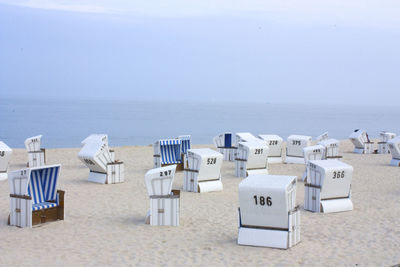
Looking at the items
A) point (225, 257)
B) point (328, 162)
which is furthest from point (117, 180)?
point (225, 257)

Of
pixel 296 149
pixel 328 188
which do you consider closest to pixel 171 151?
→ pixel 296 149

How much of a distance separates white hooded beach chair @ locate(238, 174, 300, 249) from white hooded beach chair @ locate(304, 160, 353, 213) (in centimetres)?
286

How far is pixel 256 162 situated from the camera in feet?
57.2

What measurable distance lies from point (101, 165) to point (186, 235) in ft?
21.5

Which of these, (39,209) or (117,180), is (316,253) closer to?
(39,209)

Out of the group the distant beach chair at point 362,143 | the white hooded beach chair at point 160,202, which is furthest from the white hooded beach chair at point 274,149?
the white hooded beach chair at point 160,202

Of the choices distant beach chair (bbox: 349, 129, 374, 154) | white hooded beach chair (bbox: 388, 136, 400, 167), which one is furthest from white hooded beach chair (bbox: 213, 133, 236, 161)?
distant beach chair (bbox: 349, 129, 374, 154)

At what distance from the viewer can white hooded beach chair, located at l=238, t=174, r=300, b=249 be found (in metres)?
8.84

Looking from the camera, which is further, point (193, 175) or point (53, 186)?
point (193, 175)

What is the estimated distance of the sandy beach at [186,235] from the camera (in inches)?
329

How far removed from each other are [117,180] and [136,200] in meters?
2.81

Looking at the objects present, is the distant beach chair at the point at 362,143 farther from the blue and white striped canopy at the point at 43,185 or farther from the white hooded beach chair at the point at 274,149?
the blue and white striped canopy at the point at 43,185

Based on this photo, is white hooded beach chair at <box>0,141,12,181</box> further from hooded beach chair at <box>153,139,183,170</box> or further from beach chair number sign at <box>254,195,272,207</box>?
beach chair number sign at <box>254,195,272,207</box>

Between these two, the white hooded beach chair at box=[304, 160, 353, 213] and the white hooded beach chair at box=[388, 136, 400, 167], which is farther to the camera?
the white hooded beach chair at box=[388, 136, 400, 167]
